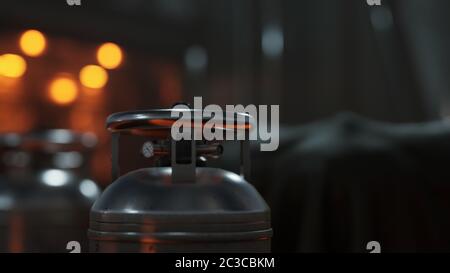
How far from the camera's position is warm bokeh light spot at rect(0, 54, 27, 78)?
181cm

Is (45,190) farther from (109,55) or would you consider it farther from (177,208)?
(177,208)

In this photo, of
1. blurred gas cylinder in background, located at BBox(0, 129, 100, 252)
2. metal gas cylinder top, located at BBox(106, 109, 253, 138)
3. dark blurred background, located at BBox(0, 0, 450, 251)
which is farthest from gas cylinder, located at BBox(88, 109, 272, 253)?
dark blurred background, located at BBox(0, 0, 450, 251)

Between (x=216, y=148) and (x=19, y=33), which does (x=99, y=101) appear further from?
(x=216, y=148)

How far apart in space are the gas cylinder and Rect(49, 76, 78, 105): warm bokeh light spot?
2.61 ft

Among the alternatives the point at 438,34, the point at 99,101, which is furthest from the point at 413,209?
the point at 99,101

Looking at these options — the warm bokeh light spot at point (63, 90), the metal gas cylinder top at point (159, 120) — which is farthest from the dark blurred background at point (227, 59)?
the metal gas cylinder top at point (159, 120)

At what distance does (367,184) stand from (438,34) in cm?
58

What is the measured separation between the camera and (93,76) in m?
1.93

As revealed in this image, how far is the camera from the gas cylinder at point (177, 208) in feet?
3.33

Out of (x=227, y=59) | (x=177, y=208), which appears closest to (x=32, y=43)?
(x=227, y=59)

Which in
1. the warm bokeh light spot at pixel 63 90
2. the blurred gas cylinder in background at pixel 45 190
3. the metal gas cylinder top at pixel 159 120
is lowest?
the blurred gas cylinder in background at pixel 45 190

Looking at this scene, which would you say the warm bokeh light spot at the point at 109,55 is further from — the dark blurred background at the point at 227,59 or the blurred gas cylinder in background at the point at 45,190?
the blurred gas cylinder in background at the point at 45,190

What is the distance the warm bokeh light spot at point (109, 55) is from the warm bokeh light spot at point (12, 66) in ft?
0.87
